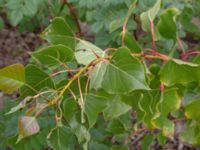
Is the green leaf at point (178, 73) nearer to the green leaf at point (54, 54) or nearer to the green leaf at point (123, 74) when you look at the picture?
the green leaf at point (123, 74)

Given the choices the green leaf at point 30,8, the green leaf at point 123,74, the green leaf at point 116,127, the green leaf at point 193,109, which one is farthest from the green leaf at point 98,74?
the green leaf at point 30,8

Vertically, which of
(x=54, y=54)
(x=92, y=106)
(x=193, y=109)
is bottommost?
(x=193, y=109)

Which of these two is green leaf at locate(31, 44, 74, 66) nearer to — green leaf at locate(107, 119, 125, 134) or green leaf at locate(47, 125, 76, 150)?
green leaf at locate(47, 125, 76, 150)

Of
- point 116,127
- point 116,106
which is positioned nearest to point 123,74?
point 116,106

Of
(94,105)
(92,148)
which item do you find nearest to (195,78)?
(94,105)

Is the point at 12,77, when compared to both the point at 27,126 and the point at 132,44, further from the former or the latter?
the point at 132,44
